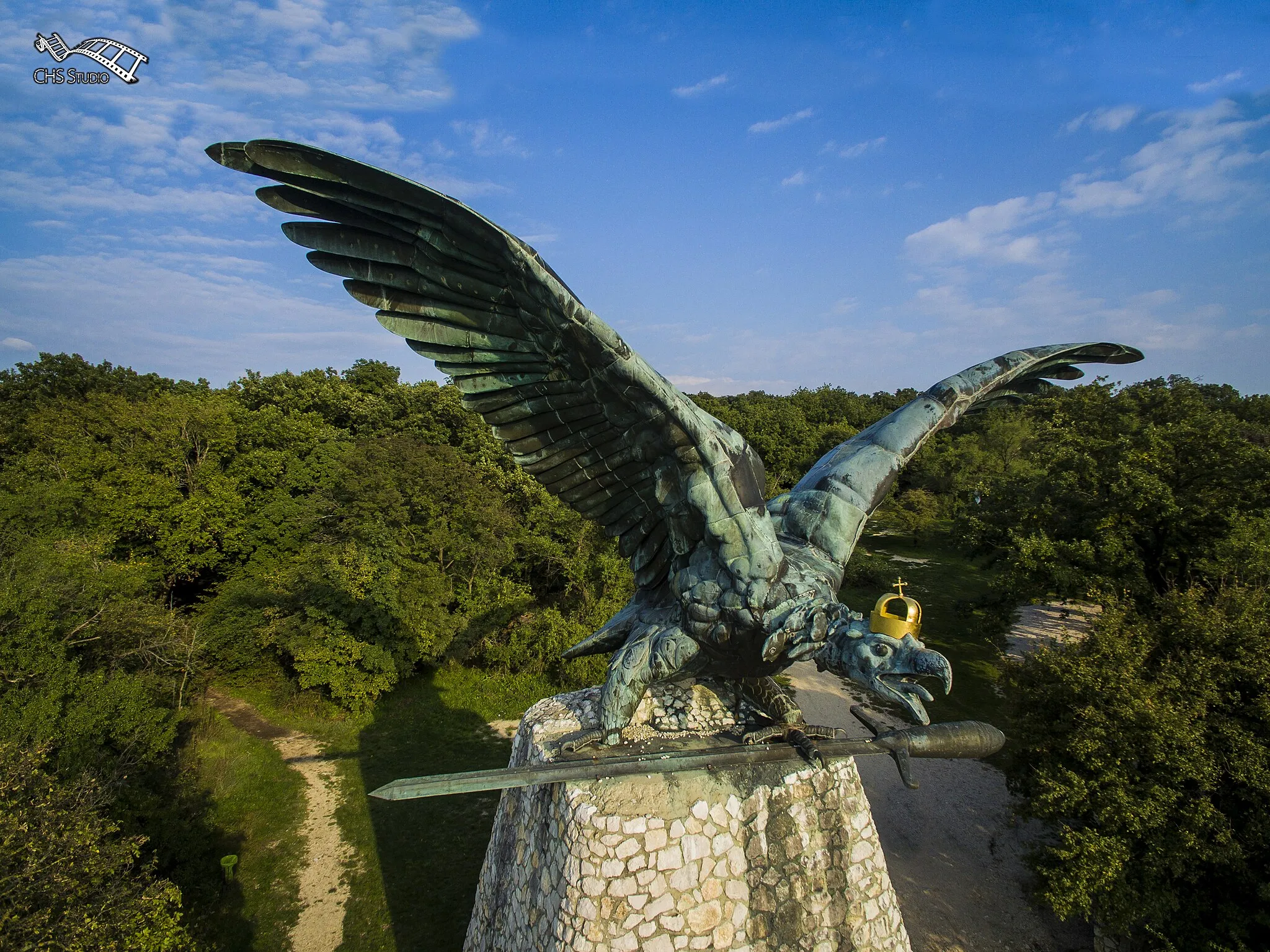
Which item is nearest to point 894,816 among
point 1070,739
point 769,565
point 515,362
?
point 1070,739

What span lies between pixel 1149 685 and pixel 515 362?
29.6 feet

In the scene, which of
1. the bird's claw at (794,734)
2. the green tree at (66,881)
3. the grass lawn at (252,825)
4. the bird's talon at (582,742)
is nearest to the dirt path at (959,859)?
the bird's claw at (794,734)

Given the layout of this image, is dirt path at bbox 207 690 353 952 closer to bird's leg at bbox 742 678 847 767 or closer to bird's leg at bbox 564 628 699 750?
bird's leg at bbox 564 628 699 750

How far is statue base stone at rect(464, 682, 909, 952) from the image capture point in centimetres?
441

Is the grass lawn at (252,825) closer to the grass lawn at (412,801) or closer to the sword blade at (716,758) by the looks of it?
the grass lawn at (412,801)

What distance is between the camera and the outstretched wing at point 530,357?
3660 millimetres

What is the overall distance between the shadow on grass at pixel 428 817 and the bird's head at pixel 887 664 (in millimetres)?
7733

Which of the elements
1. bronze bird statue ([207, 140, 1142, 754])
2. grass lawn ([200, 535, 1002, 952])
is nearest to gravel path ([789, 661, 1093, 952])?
grass lawn ([200, 535, 1002, 952])

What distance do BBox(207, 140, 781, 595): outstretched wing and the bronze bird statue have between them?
1cm

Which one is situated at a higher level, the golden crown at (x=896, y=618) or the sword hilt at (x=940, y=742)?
the golden crown at (x=896, y=618)

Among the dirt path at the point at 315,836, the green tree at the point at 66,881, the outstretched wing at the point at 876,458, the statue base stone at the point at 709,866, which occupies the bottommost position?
the dirt path at the point at 315,836

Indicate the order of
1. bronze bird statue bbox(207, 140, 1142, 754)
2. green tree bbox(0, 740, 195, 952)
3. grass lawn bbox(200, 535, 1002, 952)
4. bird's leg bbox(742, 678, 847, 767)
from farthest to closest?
grass lawn bbox(200, 535, 1002, 952) < green tree bbox(0, 740, 195, 952) < bird's leg bbox(742, 678, 847, 767) < bronze bird statue bbox(207, 140, 1142, 754)

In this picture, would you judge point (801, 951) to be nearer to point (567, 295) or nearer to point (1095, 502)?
point (567, 295)

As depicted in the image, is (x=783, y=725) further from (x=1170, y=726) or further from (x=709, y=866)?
(x=1170, y=726)
